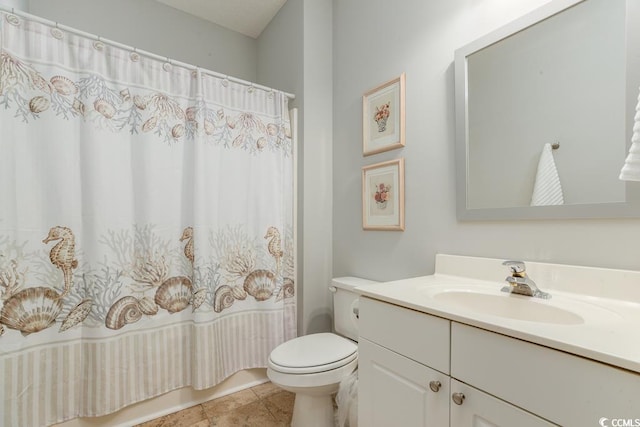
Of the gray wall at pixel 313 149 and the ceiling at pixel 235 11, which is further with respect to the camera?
the ceiling at pixel 235 11

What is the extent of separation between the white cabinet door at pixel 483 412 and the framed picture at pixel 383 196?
864 mm

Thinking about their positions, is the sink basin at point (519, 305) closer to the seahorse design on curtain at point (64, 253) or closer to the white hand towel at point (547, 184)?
the white hand towel at point (547, 184)

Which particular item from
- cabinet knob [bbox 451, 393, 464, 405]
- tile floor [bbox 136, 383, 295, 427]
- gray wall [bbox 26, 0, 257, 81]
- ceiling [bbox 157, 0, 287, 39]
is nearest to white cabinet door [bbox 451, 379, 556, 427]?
cabinet knob [bbox 451, 393, 464, 405]

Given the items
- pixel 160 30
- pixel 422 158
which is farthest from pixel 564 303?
pixel 160 30

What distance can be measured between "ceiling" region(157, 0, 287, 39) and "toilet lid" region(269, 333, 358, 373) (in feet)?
7.61

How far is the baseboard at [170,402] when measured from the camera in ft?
4.76

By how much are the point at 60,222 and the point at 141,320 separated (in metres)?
0.62

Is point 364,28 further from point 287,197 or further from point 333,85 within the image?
point 287,197

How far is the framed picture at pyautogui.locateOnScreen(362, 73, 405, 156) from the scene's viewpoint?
4.92 ft

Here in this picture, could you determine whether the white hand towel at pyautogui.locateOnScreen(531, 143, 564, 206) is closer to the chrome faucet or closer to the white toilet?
the chrome faucet

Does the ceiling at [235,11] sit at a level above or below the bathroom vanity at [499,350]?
above

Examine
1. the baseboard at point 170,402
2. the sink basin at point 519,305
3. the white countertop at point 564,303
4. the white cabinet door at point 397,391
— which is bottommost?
the baseboard at point 170,402

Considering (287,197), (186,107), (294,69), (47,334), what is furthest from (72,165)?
(294,69)

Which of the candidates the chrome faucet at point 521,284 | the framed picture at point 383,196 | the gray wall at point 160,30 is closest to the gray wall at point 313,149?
the framed picture at point 383,196
